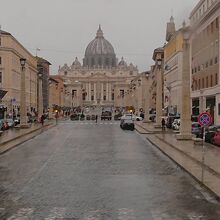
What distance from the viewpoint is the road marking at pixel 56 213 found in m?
12.2

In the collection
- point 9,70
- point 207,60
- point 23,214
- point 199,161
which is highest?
point 9,70

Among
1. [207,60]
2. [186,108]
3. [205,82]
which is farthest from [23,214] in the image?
[205,82]

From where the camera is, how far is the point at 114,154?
28.5 m

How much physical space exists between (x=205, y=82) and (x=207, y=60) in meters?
2.84

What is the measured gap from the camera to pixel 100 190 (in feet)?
53.1

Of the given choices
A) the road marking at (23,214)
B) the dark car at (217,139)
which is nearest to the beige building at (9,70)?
the dark car at (217,139)

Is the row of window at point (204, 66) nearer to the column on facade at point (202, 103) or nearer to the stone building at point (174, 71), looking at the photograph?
the column on facade at point (202, 103)

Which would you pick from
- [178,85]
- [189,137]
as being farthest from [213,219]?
[178,85]

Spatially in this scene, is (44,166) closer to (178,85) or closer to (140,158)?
(140,158)

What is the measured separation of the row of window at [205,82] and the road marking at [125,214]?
155 feet

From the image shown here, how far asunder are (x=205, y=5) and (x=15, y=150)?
41.7 metres

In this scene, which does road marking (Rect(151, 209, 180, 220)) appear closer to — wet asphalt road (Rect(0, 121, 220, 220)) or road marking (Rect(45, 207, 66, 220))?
wet asphalt road (Rect(0, 121, 220, 220))

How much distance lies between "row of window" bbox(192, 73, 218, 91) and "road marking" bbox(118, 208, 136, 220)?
155 ft

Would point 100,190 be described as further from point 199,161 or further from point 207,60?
point 207,60
